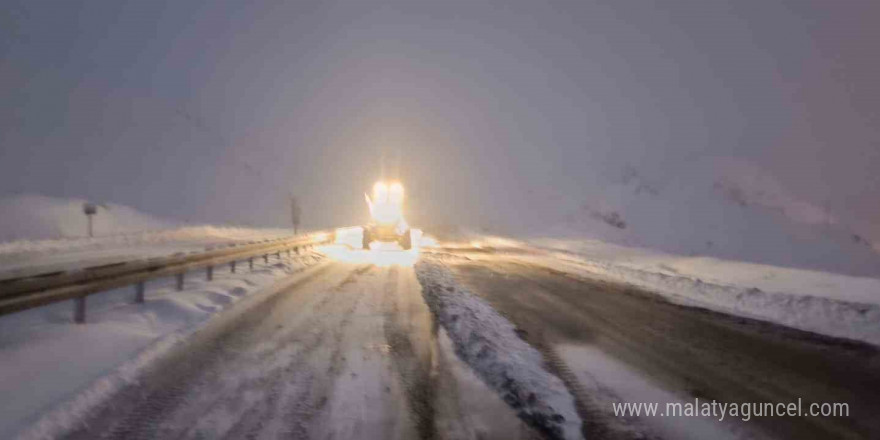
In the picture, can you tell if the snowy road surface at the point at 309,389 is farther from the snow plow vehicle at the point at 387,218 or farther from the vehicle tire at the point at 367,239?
the snow plow vehicle at the point at 387,218

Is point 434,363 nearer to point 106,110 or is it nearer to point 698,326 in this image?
point 698,326

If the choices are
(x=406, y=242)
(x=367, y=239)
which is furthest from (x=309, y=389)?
(x=406, y=242)

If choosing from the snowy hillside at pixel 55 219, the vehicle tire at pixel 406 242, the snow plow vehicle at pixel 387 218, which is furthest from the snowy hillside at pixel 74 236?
the vehicle tire at pixel 406 242

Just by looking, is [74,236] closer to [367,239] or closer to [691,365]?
[367,239]

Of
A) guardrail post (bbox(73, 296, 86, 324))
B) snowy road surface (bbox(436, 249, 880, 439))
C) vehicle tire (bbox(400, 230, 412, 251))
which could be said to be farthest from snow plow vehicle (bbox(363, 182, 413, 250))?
guardrail post (bbox(73, 296, 86, 324))

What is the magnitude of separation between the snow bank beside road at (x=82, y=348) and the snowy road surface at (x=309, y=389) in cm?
30

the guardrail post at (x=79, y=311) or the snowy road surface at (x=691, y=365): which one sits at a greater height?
the guardrail post at (x=79, y=311)

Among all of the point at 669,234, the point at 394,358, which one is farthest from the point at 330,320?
the point at 669,234

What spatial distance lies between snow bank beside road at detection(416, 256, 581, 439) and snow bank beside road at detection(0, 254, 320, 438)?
4034mm

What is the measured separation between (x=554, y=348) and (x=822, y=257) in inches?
2919

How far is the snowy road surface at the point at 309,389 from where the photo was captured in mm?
5137

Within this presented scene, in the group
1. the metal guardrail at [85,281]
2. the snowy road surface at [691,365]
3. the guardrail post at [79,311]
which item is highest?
the metal guardrail at [85,281]

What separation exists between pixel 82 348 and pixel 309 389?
3.54 metres

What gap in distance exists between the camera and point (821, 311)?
12.9 meters
